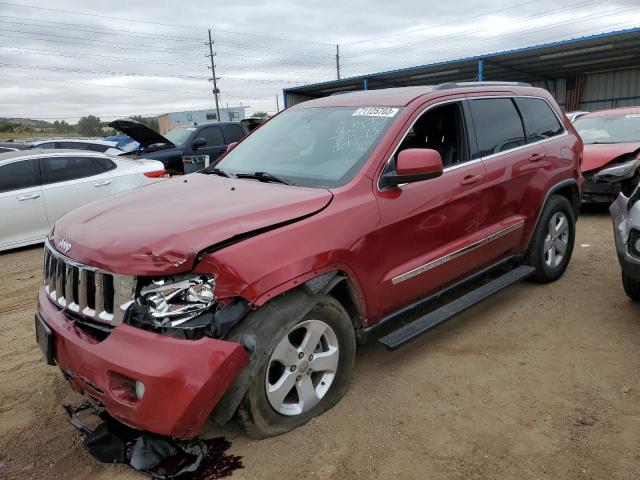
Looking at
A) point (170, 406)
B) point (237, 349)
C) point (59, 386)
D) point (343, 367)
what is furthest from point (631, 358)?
point (59, 386)

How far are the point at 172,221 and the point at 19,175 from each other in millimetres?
6058

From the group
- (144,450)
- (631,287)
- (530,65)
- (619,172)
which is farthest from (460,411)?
(530,65)

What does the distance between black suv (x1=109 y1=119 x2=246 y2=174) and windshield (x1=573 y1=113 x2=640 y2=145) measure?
23.5ft

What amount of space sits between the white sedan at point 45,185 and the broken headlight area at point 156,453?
5.02m

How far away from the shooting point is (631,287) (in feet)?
14.2

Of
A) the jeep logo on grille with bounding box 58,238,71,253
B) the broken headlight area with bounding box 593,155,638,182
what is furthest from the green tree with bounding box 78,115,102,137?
the jeep logo on grille with bounding box 58,238,71,253

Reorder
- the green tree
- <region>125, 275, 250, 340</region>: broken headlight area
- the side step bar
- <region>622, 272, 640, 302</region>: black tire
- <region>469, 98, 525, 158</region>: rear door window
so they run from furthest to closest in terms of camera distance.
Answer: the green tree < <region>622, 272, 640, 302</region>: black tire < <region>469, 98, 525, 158</region>: rear door window < the side step bar < <region>125, 275, 250, 340</region>: broken headlight area

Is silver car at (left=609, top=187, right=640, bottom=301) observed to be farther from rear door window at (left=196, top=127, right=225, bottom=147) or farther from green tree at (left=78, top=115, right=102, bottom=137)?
green tree at (left=78, top=115, right=102, bottom=137)

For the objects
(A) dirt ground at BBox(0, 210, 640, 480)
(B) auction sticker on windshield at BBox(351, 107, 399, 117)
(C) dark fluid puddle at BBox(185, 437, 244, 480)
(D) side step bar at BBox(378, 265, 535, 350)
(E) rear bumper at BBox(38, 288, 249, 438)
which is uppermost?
(B) auction sticker on windshield at BBox(351, 107, 399, 117)

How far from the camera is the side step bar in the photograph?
3.17m

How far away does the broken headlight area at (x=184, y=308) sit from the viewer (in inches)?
91.3

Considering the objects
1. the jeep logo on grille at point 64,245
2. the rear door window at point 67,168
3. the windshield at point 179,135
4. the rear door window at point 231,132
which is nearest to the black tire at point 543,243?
the jeep logo on grille at point 64,245

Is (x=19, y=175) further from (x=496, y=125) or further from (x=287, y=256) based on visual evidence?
(x=496, y=125)

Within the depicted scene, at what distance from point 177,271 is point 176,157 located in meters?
9.67
